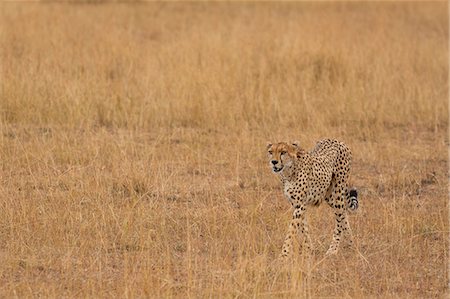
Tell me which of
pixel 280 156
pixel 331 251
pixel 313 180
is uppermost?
pixel 280 156

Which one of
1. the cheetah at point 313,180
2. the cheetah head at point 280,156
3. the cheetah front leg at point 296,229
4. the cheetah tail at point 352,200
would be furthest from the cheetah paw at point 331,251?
the cheetah head at point 280,156

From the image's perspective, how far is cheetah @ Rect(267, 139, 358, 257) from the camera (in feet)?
18.4

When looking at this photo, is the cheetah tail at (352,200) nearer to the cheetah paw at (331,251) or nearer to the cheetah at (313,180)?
the cheetah at (313,180)

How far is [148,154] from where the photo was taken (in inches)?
308

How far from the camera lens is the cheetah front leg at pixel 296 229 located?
554 centimetres

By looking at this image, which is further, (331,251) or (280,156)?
(331,251)

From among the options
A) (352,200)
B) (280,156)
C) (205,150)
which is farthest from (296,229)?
(205,150)

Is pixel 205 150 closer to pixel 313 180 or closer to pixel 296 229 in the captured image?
pixel 313 180

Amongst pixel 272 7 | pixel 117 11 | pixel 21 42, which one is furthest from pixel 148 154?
pixel 272 7

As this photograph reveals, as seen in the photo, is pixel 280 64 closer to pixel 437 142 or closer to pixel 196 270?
pixel 437 142

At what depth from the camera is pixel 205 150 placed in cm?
841

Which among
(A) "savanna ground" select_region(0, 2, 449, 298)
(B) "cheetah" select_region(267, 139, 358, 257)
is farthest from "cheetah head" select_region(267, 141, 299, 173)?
(A) "savanna ground" select_region(0, 2, 449, 298)

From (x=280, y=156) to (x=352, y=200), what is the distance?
0.67m

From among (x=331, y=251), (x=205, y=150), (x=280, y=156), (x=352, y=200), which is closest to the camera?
(x=280, y=156)
